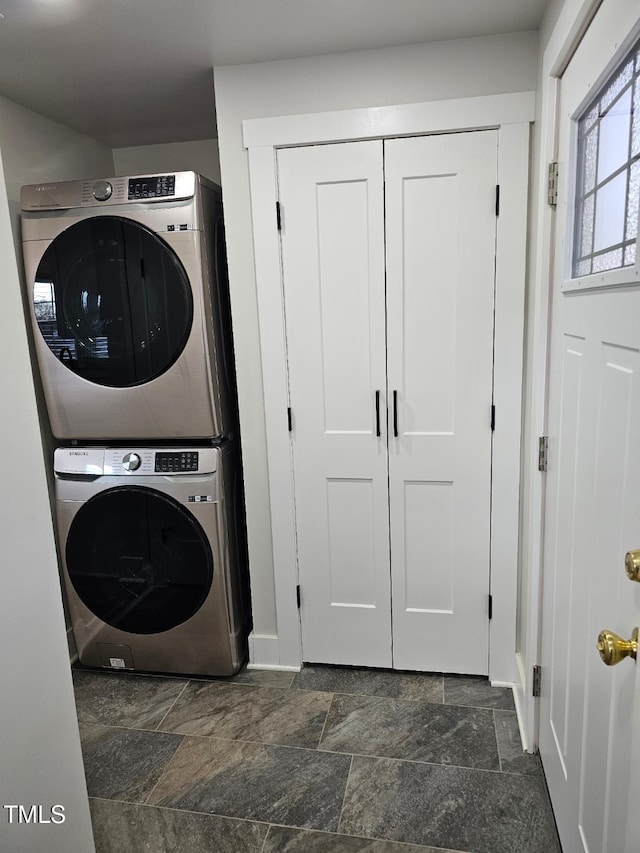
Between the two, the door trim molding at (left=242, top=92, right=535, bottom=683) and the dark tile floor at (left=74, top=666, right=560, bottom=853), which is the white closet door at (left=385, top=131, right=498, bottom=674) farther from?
the dark tile floor at (left=74, top=666, right=560, bottom=853)

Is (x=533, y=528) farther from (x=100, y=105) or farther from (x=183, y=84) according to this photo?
(x=100, y=105)

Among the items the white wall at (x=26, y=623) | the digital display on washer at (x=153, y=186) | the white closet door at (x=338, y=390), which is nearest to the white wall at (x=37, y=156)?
the digital display on washer at (x=153, y=186)

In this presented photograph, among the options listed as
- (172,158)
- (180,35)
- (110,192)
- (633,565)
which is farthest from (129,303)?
(633,565)

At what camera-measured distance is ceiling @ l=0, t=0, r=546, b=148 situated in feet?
5.52

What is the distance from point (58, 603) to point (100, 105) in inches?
80.7

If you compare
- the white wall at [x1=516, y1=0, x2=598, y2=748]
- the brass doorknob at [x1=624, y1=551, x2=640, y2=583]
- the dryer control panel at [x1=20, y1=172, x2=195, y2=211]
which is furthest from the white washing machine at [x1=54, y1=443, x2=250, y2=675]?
the brass doorknob at [x1=624, y1=551, x2=640, y2=583]

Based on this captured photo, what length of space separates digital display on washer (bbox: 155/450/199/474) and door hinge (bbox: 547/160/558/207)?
4.93ft

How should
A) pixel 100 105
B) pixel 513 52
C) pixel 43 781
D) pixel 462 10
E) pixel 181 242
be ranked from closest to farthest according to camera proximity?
pixel 43 781, pixel 462 10, pixel 513 52, pixel 181 242, pixel 100 105

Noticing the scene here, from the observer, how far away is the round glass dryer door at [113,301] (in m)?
2.18

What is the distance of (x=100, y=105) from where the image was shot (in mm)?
2400

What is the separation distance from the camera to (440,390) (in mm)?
2195

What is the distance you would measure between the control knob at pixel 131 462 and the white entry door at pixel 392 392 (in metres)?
0.63

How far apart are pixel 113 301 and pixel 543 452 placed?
5.35 feet

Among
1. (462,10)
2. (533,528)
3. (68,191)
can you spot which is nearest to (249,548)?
(533,528)
